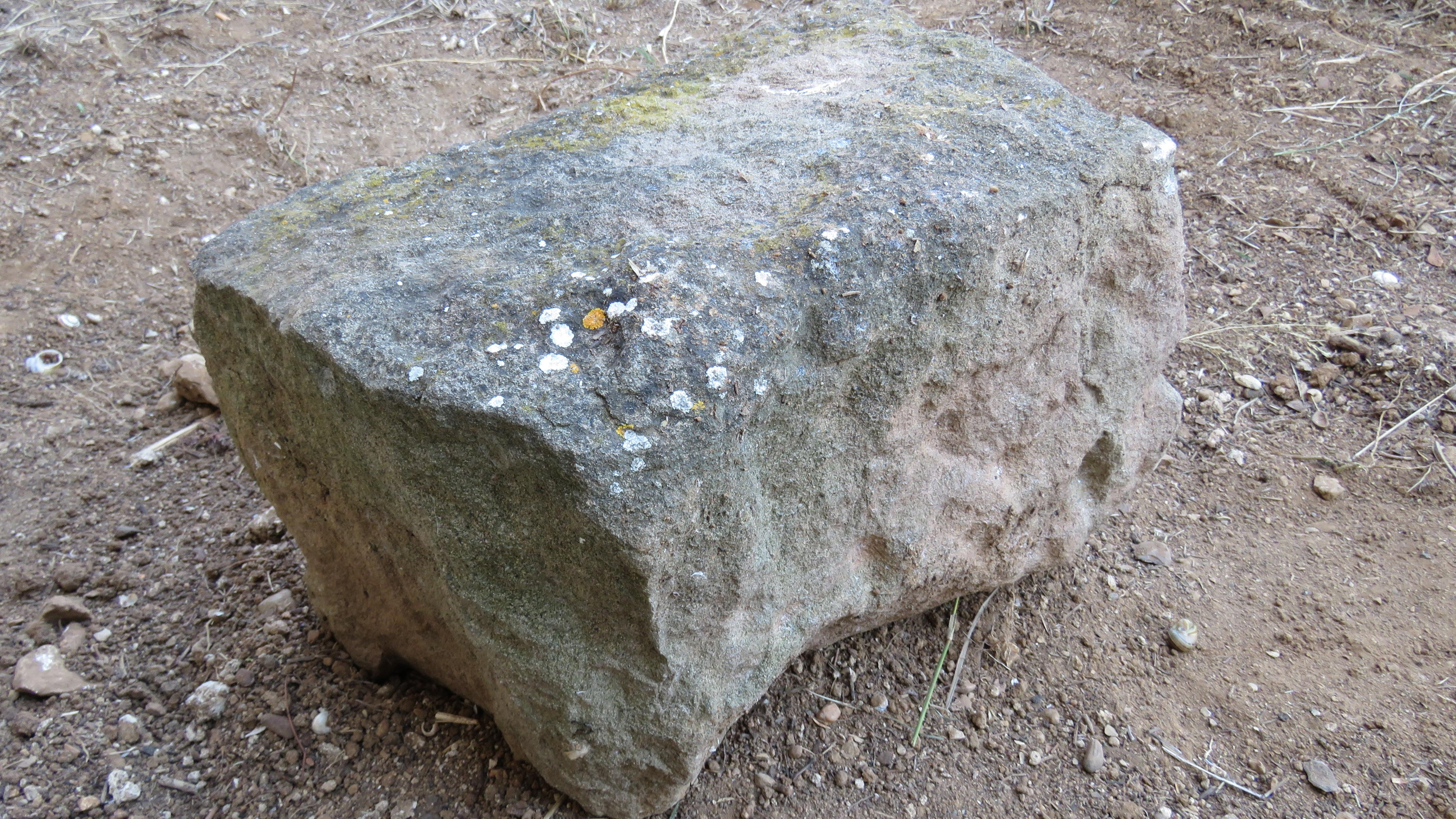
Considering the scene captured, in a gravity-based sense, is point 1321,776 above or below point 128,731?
below

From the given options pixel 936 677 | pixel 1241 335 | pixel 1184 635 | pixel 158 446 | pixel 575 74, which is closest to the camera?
pixel 936 677

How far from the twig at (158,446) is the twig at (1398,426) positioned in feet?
9.96

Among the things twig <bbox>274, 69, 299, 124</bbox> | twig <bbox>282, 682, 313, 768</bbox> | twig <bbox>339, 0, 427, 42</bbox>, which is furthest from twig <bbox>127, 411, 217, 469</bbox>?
twig <bbox>339, 0, 427, 42</bbox>

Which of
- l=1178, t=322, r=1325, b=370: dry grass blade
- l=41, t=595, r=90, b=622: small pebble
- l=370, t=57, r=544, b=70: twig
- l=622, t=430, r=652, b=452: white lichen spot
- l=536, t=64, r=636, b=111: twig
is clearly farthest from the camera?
l=370, t=57, r=544, b=70: twig

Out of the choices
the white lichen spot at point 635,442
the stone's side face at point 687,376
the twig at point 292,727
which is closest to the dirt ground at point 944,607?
the twig at point 292,727

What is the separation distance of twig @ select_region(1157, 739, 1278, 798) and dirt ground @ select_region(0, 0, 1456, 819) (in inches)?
0.5

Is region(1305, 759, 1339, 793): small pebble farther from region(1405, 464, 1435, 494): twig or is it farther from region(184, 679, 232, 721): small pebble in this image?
region(184, 679, 232, 721): small pebble

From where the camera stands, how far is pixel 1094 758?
1822 millimetres

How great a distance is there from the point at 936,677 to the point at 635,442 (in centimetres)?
105

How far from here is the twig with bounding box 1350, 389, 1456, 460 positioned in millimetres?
2514

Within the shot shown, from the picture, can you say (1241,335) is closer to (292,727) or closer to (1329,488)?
(1329,488)

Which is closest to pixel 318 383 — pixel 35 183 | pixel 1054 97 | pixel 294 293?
pixel 294 293

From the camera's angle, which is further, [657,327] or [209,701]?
[209,701]

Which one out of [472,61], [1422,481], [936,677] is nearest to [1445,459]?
[1422,481]
